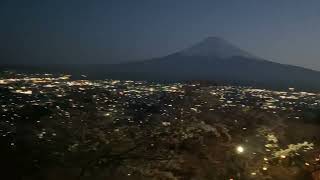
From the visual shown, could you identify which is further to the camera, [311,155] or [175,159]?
[311,155]

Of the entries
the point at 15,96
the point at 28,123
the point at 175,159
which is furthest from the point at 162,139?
the point at 15,96

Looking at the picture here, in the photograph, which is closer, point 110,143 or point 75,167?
point 75,167

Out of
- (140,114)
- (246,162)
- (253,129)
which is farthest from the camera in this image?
(140,114)

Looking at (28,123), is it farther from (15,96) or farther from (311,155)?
(15,96)

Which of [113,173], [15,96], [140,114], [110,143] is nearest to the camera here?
[113,173]

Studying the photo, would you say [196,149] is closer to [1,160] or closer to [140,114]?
[1,160]

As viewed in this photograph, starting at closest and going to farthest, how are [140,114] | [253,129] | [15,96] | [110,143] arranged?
[110,143] < [253,129] < [140,114] < [15,96]

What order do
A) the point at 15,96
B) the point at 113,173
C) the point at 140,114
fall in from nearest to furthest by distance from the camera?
the point at 113,173
the point at 140,114
the point at 15,96

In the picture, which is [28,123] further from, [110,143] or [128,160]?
[128,160]

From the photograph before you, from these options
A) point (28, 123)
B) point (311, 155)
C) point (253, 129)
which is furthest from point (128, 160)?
point (28, 123)
